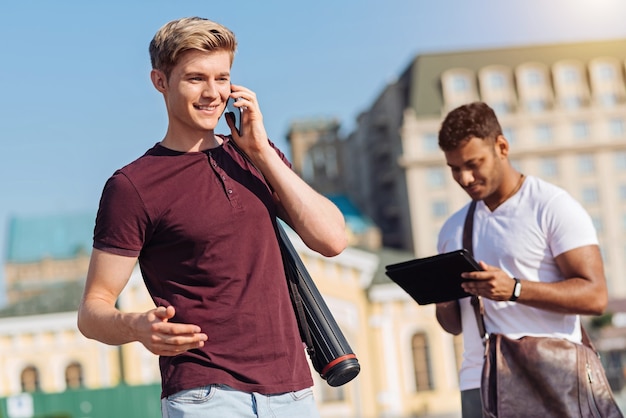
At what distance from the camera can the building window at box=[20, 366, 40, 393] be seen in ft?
121

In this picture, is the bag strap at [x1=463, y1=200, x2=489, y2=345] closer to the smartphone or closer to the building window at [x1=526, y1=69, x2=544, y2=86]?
the smartphone

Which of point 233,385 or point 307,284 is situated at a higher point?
point 307,284

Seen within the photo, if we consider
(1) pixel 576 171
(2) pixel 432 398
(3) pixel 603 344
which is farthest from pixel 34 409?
(1) pixel 576 171

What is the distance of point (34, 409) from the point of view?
30.6 meters

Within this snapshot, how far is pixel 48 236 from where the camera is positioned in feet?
259

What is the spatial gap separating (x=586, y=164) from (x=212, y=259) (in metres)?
78.3

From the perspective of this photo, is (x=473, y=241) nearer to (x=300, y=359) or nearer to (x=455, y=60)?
(x=300, y=359)

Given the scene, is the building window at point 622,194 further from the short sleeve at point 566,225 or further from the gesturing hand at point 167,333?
the gesturing hand at point 167,333

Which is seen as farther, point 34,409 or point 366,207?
point 366,207

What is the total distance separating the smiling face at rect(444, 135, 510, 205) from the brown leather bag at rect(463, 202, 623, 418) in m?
0.63

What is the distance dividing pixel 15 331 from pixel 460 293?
3448 centimetres

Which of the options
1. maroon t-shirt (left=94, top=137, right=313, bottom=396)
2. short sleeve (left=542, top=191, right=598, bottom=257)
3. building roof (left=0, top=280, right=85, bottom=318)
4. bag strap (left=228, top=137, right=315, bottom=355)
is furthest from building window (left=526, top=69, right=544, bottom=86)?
maroon t-shirt (left=94, top=137, right=313, bottom=396)

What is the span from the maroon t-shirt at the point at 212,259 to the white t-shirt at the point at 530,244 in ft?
5.16

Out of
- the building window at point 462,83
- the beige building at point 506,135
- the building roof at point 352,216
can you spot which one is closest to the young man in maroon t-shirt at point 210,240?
the beige building at point 506,135
